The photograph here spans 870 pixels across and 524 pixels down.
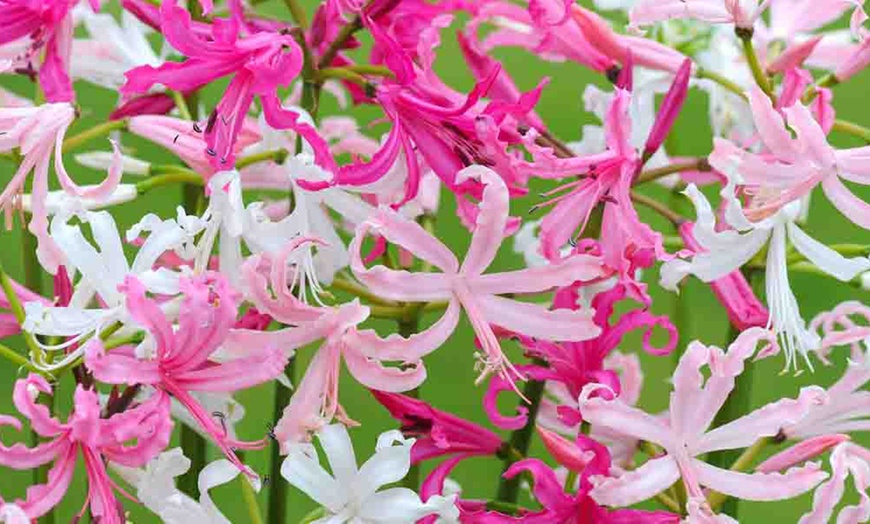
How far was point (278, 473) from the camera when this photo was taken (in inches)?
28.2

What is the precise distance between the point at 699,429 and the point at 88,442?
24 cm

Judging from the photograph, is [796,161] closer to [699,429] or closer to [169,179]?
[699,429]

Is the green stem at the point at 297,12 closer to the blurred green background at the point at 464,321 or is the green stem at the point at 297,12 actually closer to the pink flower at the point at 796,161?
the pink flower at the point at 796,161

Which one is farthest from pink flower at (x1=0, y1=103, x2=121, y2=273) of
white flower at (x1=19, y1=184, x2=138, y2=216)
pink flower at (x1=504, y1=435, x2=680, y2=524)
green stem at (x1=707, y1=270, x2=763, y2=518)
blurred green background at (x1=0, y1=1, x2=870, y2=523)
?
blurred green background at (x1=0, y1=1, x2=870, y2=523)

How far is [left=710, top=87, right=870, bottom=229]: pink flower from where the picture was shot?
0.60 m

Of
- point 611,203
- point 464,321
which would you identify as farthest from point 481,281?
point 464,321

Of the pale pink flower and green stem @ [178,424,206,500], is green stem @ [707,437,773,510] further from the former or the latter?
green stem @ [178,424,206,500]

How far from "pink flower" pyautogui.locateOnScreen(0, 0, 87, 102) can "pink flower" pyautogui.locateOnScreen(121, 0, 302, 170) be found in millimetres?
74

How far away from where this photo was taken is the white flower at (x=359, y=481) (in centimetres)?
60

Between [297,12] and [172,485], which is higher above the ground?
[297,12]

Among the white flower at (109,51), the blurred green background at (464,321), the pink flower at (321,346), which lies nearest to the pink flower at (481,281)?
the pink flower at (321,346)

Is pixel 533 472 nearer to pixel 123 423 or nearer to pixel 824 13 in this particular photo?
pixel 123 423

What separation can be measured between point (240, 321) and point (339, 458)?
8cm

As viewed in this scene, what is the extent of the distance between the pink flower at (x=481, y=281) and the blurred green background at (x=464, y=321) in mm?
777
